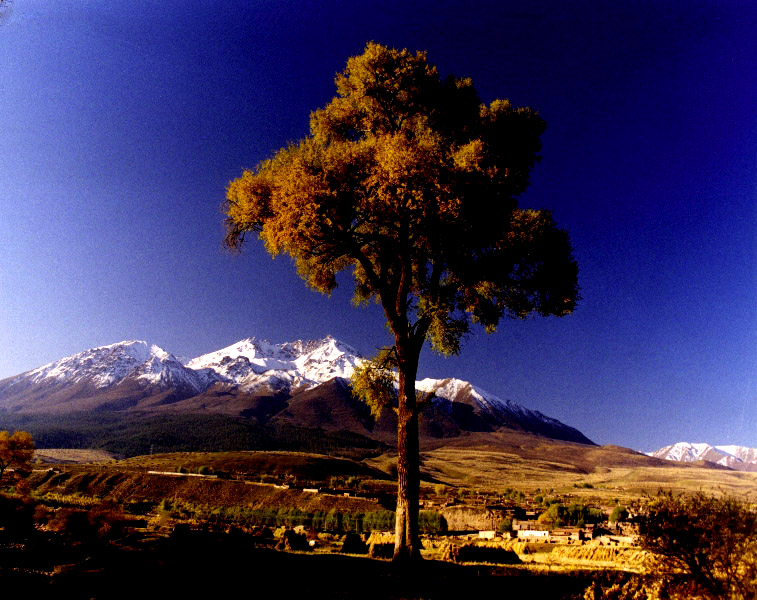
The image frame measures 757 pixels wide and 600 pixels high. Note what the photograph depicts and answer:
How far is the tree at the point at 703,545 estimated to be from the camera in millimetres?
7309

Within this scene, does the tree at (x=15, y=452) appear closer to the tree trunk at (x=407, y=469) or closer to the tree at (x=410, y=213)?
the tree at (x=410, y=213)

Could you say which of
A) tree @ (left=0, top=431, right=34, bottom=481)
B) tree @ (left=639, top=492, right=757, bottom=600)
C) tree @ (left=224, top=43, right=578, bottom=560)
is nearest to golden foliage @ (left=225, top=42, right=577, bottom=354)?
tree @ (left=224, top=43, right=578, bottom=560)

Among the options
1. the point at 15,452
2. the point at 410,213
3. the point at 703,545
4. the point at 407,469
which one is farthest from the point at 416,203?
the point at 15,452

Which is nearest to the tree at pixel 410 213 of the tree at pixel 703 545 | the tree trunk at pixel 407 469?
Answer: the tree trunk at pixel 407 469

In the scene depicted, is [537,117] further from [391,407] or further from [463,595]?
[463,595]

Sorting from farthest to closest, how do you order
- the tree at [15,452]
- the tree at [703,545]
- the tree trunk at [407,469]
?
the tree at [15,452]
the tree trunk at [407,469]
the tree at [703,545]

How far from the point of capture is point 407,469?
11336mm

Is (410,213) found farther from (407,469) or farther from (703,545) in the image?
(703,545)

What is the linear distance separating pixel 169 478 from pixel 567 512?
55.2 meters

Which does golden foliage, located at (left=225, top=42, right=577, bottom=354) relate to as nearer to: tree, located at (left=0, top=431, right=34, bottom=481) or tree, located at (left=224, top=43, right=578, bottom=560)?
tree, located at (left=224, top=43, right=578, bottom=560)

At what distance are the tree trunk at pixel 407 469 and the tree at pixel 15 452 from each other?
115 ft

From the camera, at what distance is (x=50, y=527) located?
18.1 m

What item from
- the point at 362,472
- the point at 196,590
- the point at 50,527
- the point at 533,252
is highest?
the point at 533,252

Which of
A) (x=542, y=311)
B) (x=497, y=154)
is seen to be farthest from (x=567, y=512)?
(x=497, y=154)
